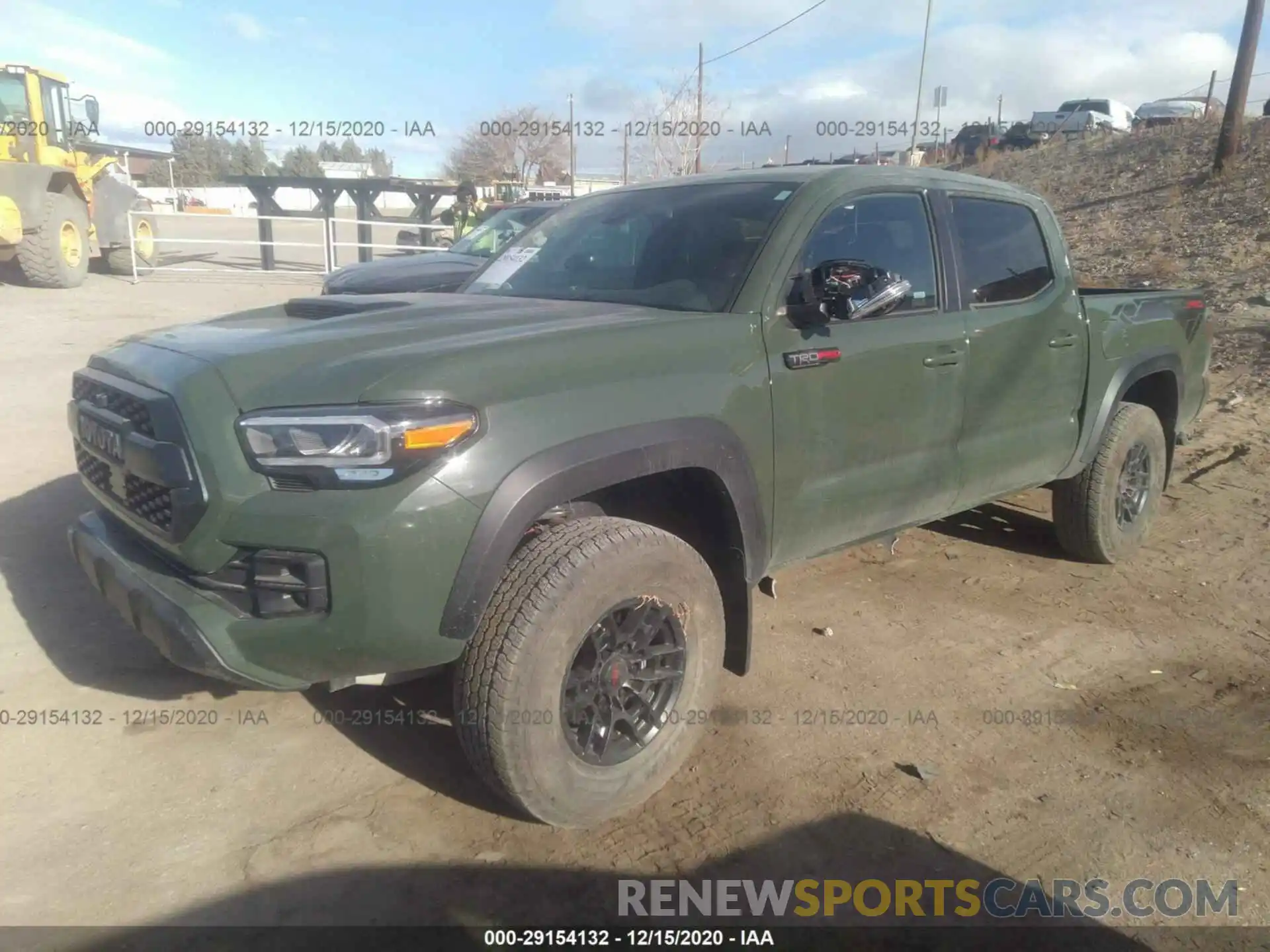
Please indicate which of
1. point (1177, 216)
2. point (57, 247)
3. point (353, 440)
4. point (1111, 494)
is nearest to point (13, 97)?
point (57, 247)

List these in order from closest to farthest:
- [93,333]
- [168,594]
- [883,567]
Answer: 1. [168,594]
2. [883,567]
3. [93,333]

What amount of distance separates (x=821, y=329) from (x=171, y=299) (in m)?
15.1

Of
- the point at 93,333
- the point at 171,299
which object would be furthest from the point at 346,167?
the point at 93,333

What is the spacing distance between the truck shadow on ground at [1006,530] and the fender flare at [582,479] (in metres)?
2.60

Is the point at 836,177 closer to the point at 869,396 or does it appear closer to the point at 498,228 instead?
the point at 869,396

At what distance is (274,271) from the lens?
804 inches

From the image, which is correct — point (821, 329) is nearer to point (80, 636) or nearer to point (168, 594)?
point (168, 594)

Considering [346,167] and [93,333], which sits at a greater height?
[346,167]

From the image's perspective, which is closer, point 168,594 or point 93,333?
point 168,594

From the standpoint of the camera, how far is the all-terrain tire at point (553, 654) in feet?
8.18

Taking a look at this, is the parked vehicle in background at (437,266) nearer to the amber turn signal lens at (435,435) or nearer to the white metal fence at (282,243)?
the amber turn signal lens at (435,435)

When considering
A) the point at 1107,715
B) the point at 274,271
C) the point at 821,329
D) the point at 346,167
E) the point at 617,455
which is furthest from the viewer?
the point at 346,167

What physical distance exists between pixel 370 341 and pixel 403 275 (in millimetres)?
6510

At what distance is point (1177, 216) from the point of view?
14891mm
